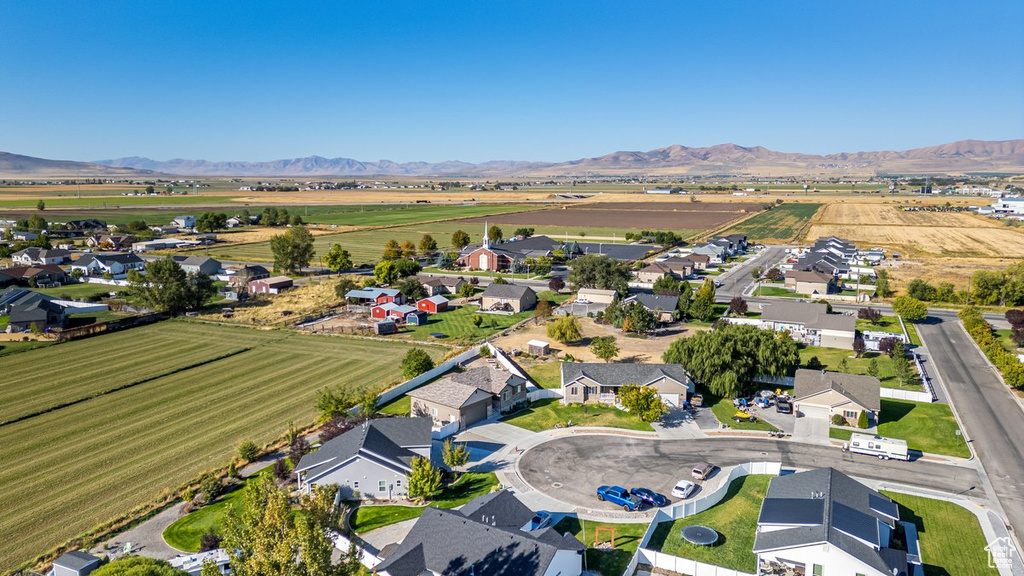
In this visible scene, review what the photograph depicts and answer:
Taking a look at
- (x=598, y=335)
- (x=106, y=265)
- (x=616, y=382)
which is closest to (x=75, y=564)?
(x=616, y=382)

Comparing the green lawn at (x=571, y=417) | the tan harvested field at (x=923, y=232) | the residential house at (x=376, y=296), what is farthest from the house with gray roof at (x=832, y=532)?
the tan harvested field at (x=923, y=232)

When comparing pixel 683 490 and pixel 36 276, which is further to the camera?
pixel 36 276

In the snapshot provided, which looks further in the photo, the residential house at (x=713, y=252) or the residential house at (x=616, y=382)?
the residential house at (x=713, y=252)

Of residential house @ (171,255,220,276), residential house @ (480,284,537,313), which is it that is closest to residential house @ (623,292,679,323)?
residential house @ (480,284,537,313)

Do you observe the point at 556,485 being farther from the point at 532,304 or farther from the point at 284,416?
the point at 532,304

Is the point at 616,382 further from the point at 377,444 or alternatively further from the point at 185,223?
the point at 185,223

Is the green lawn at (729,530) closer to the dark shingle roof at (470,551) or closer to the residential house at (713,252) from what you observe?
the dark shingle roof at (470,551)
